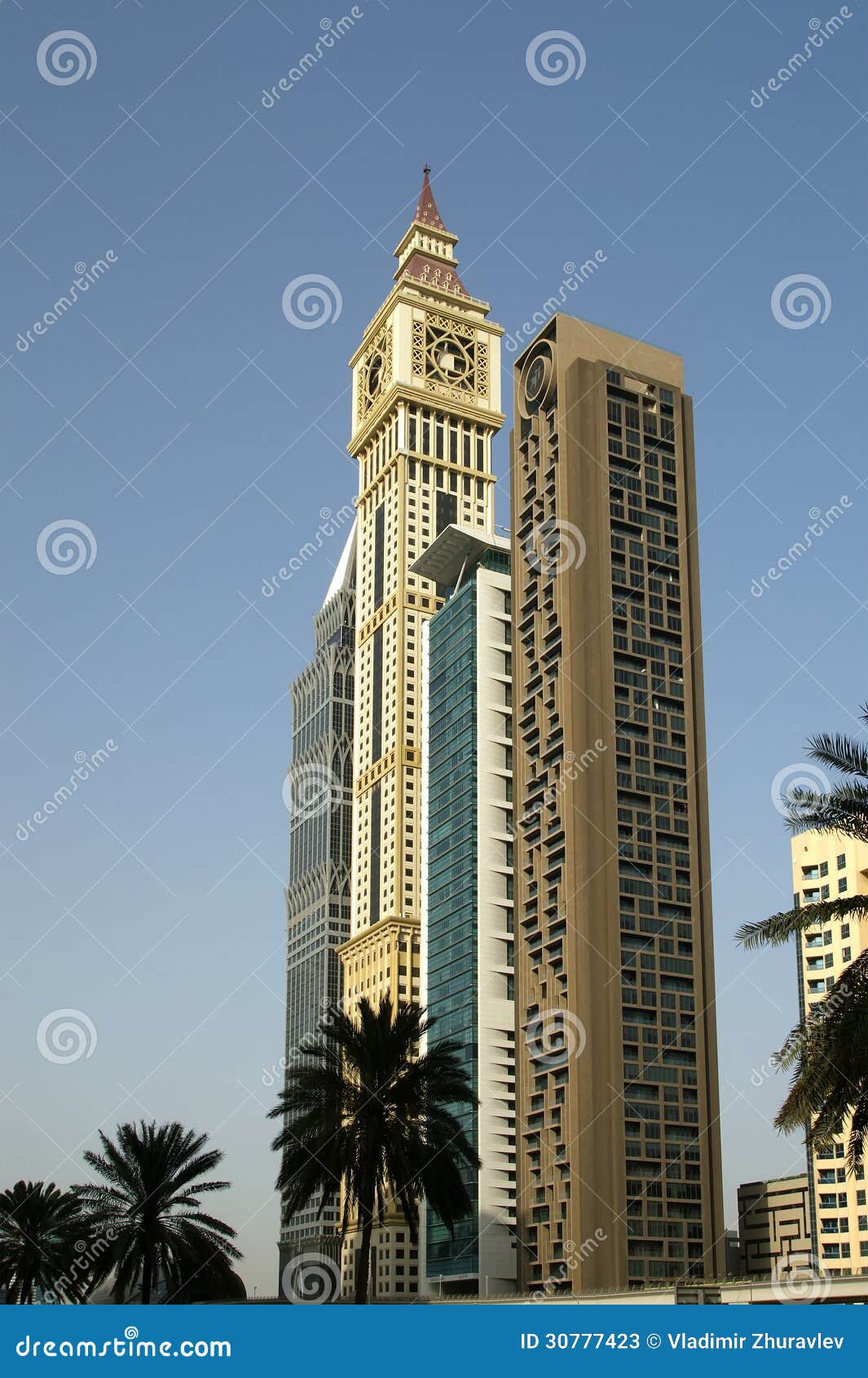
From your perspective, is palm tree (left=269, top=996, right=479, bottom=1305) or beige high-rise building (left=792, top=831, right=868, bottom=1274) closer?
palm tree (left=269, top=996, right=479, bottom=1305)

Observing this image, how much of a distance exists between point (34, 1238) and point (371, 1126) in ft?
86.9

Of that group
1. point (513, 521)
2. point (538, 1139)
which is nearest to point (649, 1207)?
point (538, 1139)

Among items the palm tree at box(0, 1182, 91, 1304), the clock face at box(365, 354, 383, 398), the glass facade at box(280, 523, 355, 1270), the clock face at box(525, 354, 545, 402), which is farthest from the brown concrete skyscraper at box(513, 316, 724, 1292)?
the glass facade at box(280, 523, 355, 1270)

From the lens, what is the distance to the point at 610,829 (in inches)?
3659

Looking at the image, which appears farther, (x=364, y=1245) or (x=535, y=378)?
(x=535, y=378)

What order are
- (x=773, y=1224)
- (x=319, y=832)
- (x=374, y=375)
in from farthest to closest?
(x=319, y=832) → (x=374, y=375) → (x=773, y=1224)

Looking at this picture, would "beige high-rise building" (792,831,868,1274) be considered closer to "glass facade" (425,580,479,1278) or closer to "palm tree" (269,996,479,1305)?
"glass facade" (425,580,479,1278)

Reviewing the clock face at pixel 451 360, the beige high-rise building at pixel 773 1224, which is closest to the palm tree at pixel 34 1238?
the beige high-rise building at pixel 773 1224

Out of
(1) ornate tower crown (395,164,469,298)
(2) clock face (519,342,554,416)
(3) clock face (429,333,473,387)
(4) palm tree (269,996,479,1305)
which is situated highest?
(1) ornate tower crown (395,164,469,298)

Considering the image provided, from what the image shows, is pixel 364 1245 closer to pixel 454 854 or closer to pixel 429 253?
pixel 454 854

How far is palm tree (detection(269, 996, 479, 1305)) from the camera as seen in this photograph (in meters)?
50.3

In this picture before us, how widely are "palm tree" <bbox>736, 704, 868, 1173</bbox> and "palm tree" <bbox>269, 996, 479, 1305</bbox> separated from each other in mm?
21057

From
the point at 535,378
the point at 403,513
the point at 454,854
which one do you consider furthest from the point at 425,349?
the point at 454,854

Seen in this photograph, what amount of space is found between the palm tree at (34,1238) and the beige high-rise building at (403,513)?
2332 inches
